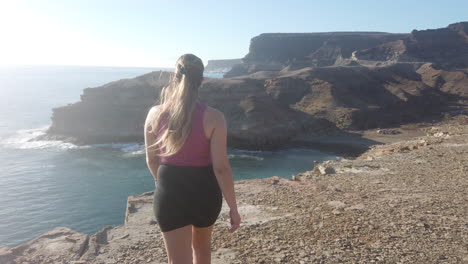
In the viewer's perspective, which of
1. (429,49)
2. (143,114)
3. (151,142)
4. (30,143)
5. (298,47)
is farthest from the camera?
(298,47)

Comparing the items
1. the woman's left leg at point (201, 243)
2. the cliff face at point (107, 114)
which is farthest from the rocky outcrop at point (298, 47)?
the woman's left leg at point (201, 243)

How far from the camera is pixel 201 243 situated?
3.14 meters

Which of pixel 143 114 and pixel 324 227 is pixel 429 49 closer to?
pixel 143 114

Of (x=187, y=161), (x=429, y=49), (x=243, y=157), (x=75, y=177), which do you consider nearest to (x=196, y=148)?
(x=187, y=161)

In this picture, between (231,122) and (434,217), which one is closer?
(434,217)

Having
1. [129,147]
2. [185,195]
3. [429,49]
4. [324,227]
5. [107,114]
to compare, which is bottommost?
[129,147]

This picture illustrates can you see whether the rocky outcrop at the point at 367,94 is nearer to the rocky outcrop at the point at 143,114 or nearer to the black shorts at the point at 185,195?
the rocky outcrop at the point at 143,114

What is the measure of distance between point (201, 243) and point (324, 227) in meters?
4.35

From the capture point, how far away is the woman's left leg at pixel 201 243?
3037mm

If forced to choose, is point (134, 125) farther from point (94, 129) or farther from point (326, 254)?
point (326, 254)

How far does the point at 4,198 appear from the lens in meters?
27.7

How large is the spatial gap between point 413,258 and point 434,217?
2115 mm

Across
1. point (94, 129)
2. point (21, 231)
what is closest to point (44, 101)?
point (94, 129)

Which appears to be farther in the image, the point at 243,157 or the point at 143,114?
the point at 143,114
